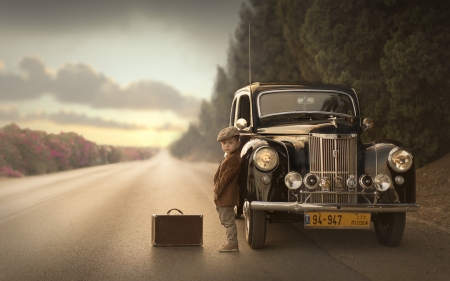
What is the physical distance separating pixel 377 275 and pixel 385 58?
36.0 ft

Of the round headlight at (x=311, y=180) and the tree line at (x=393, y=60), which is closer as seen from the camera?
the round headlight at (x=311, y=180)

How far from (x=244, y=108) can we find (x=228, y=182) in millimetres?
2583

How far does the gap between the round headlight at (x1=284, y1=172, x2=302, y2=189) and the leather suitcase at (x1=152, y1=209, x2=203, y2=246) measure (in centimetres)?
126

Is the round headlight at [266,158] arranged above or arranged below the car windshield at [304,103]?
below

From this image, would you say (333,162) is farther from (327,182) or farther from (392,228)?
(392,228)

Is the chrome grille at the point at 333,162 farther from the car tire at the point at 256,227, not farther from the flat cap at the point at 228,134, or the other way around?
the flat cap at the point at 228,134

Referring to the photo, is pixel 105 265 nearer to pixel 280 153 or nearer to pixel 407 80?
pixel 280 153

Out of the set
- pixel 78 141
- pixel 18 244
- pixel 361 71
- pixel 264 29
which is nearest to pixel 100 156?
pixel 78 141

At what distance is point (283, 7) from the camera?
24.4m

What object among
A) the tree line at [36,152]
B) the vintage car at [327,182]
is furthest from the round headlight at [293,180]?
the tree line at [36,152]

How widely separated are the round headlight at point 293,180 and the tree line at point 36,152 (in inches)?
901

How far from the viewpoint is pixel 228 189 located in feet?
24.5

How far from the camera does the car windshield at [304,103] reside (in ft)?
29.9

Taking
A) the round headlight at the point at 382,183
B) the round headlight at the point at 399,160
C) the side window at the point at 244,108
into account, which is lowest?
the round headlight at the point at 382,183
